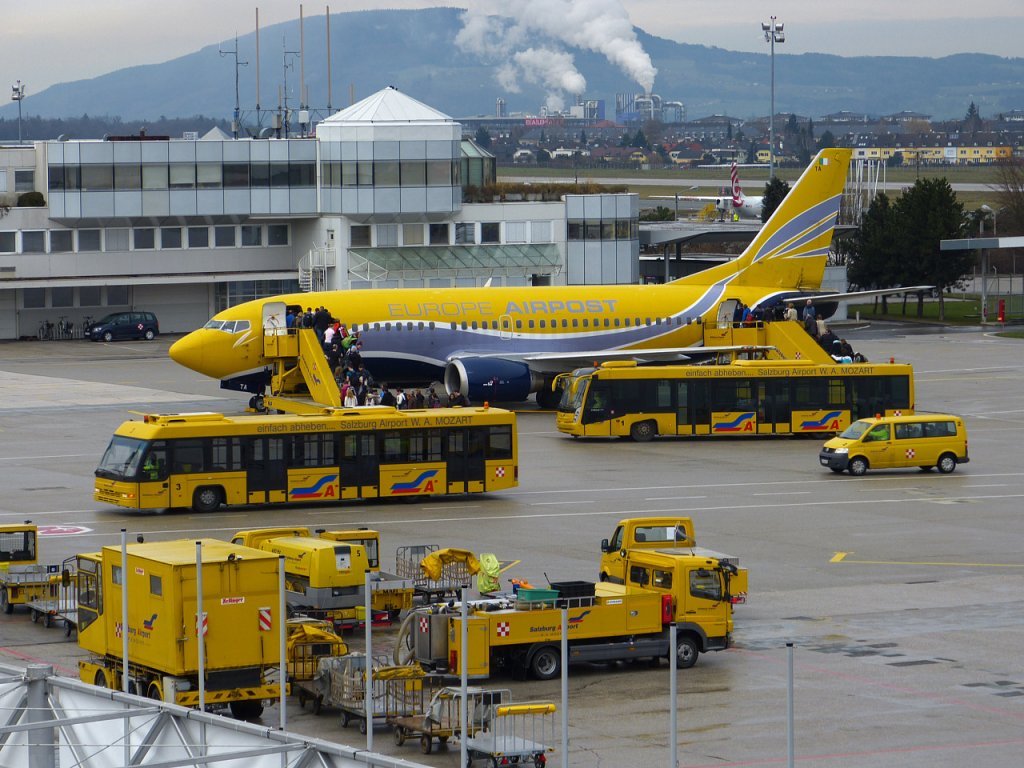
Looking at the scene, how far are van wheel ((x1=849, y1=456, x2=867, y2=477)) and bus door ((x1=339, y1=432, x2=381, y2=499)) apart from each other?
14753 millimetres

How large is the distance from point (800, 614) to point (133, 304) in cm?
7564

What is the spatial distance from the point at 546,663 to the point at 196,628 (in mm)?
6077

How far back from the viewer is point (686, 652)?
30.3 metres

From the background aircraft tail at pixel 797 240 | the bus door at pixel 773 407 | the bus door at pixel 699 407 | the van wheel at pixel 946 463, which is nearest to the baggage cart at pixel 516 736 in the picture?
the van wheel at pixel 946 463

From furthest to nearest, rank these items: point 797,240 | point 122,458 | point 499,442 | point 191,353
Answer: point 797,240, point 191,353, point 499,442, point 122,458

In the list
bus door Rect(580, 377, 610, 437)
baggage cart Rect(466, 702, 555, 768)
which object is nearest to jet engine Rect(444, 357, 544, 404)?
bus door Rect(580, 377, 610, 437)

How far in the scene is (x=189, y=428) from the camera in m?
45.2

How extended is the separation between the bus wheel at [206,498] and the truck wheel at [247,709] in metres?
19.2

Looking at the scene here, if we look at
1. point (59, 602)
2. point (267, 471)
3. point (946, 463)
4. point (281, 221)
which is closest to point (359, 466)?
point (267, 471)

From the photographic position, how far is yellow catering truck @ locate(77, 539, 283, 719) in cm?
2656

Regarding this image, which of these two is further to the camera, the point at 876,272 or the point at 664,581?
the point at 876,272

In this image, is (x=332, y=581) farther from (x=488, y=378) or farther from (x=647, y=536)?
(x=488, y=378)

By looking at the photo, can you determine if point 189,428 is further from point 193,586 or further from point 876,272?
point 876,272

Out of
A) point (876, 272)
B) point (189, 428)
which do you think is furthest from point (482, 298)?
point (876, 272)
